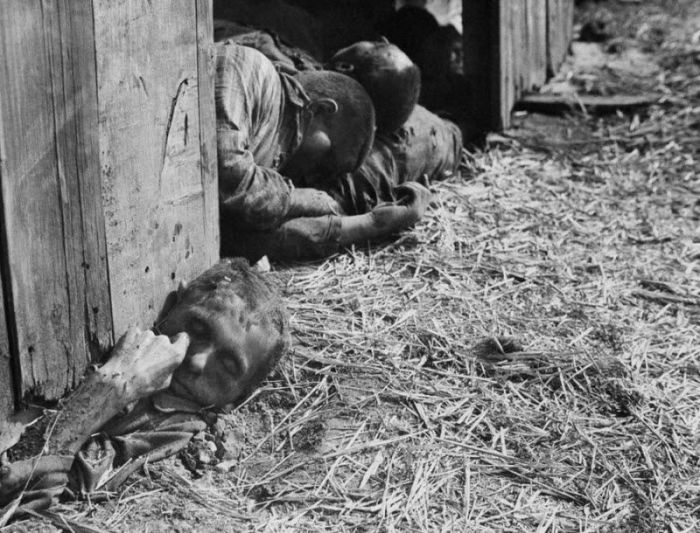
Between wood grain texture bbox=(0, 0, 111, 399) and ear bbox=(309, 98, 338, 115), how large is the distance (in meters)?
1.78

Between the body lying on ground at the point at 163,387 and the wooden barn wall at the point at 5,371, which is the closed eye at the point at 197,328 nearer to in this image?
the body lying on ground at the point at 163,387

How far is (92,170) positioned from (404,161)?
2.35 meters

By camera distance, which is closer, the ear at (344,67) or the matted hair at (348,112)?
the matted hair at (348,112)

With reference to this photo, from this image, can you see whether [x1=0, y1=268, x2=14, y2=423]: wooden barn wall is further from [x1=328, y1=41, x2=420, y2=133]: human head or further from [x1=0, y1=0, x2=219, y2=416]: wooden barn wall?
[x1=328, y1=41, x2=420, y2=133]: human head

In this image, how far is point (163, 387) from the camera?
3246 mm

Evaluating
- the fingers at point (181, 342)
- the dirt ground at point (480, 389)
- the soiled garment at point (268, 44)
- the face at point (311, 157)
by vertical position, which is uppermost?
the soiled garment at point (268, 44)

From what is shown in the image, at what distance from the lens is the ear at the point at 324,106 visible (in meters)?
4.74

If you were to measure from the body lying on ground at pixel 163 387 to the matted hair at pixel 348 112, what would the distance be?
1309 millimetres

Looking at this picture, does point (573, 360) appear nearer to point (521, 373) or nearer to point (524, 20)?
point (521, 373)

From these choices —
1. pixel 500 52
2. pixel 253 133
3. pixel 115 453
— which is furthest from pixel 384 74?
pixel 115 453

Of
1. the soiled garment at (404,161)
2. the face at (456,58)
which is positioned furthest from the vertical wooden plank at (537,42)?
the soiled garment at (404,161)

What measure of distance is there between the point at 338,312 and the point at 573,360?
861mm

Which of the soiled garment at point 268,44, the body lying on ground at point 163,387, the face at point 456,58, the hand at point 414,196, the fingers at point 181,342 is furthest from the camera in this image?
the face at point 456,58

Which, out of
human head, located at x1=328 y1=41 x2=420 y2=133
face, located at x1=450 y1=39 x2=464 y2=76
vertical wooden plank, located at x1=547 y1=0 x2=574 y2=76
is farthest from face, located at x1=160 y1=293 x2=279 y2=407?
vertical wooden plank, located at x1=547 y1=0 x2=574 y2=76
